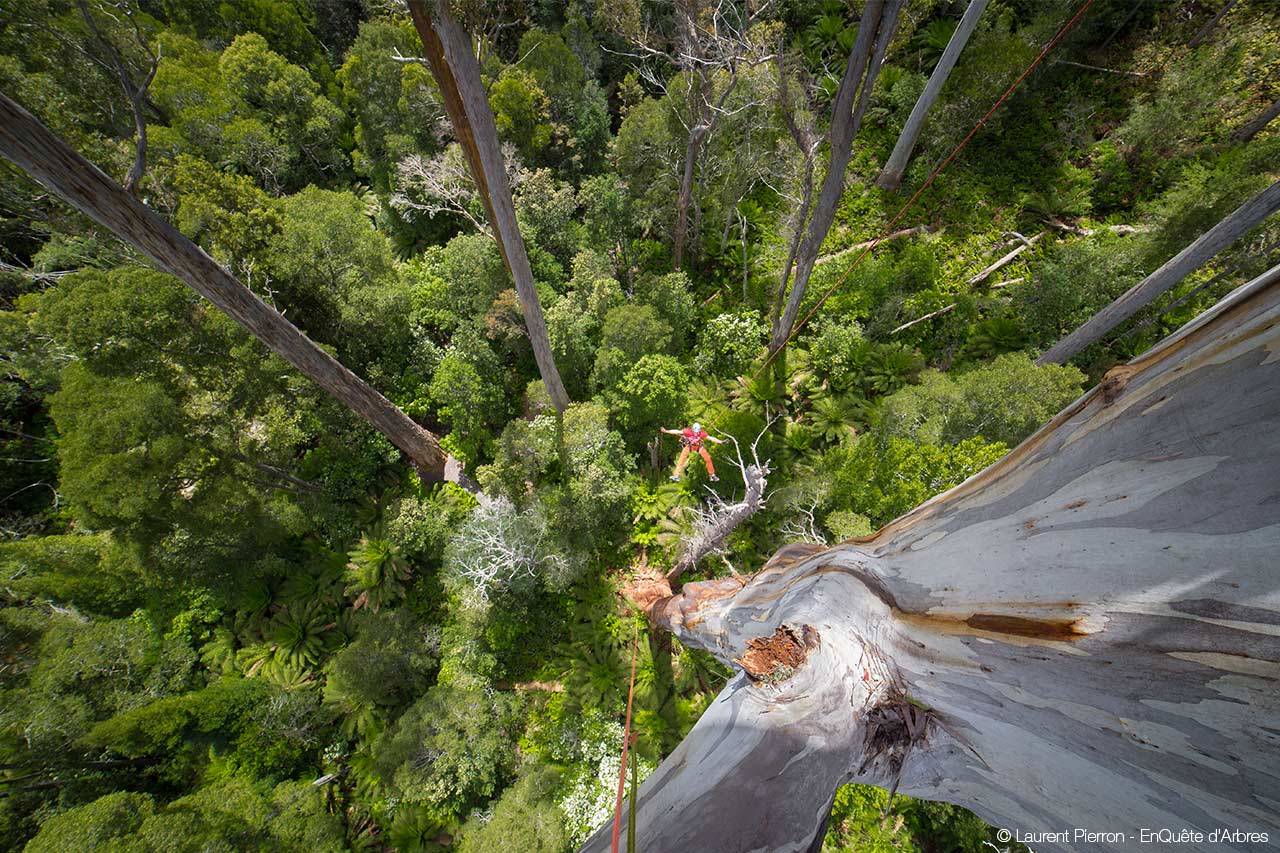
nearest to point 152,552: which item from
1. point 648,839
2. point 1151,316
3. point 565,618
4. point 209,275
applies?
point 209,275

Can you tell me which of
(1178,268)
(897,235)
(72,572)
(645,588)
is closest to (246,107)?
(72,572)

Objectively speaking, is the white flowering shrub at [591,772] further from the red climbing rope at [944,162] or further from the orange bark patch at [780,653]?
the red climbing rope at [944,162]

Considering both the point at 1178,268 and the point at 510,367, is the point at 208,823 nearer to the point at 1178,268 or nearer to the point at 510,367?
the point at 510,367

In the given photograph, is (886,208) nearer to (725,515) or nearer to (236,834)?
(725,515)

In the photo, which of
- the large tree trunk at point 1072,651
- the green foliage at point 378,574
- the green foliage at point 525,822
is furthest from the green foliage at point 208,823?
the large tree trunk at point 1072,651

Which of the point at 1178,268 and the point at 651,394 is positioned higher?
the point at 651,394

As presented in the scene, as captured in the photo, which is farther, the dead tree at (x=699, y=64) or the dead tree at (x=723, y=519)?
the dead tree at (x=699, y=64)

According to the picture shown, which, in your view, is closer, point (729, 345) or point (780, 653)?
point (780, 653)
